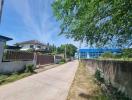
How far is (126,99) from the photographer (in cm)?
936

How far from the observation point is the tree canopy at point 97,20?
706cm

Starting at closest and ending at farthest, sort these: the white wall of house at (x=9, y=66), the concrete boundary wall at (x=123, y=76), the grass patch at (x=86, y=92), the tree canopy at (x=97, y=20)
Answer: the tree canopy at (x=97, y=20)
the concrete boundary wall at (x=123, y=76)
the grass patch at (x=86, y=92)
the white wall of house at (x=9, y=66)

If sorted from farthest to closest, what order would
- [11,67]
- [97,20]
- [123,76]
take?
[11,67] < [123,76] < [97,20]

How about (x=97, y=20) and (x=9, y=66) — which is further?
(x=9, y=66)

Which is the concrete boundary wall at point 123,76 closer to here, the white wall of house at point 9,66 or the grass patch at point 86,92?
the grass patch at point 86,92

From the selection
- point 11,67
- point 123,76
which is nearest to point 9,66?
point 11,67

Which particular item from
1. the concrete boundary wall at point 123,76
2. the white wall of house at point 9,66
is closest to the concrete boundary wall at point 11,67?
the white wall of house at point 9,66

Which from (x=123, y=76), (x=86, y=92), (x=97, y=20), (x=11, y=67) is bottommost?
(x=86, y=92)

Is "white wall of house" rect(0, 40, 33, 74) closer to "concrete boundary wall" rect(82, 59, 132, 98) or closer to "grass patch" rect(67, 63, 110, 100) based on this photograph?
"grass patch" rect(67, 63, 110, 100)

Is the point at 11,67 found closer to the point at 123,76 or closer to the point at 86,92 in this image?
the point at 86,92

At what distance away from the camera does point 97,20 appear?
800 cm

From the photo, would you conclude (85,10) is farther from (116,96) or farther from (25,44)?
(25,44)

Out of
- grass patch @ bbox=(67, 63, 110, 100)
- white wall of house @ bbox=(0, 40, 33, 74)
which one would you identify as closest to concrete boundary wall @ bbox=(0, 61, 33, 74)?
white wall of house @ bbox=(0, 40, 33, 74)

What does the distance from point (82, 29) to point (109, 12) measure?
4.87 feet
